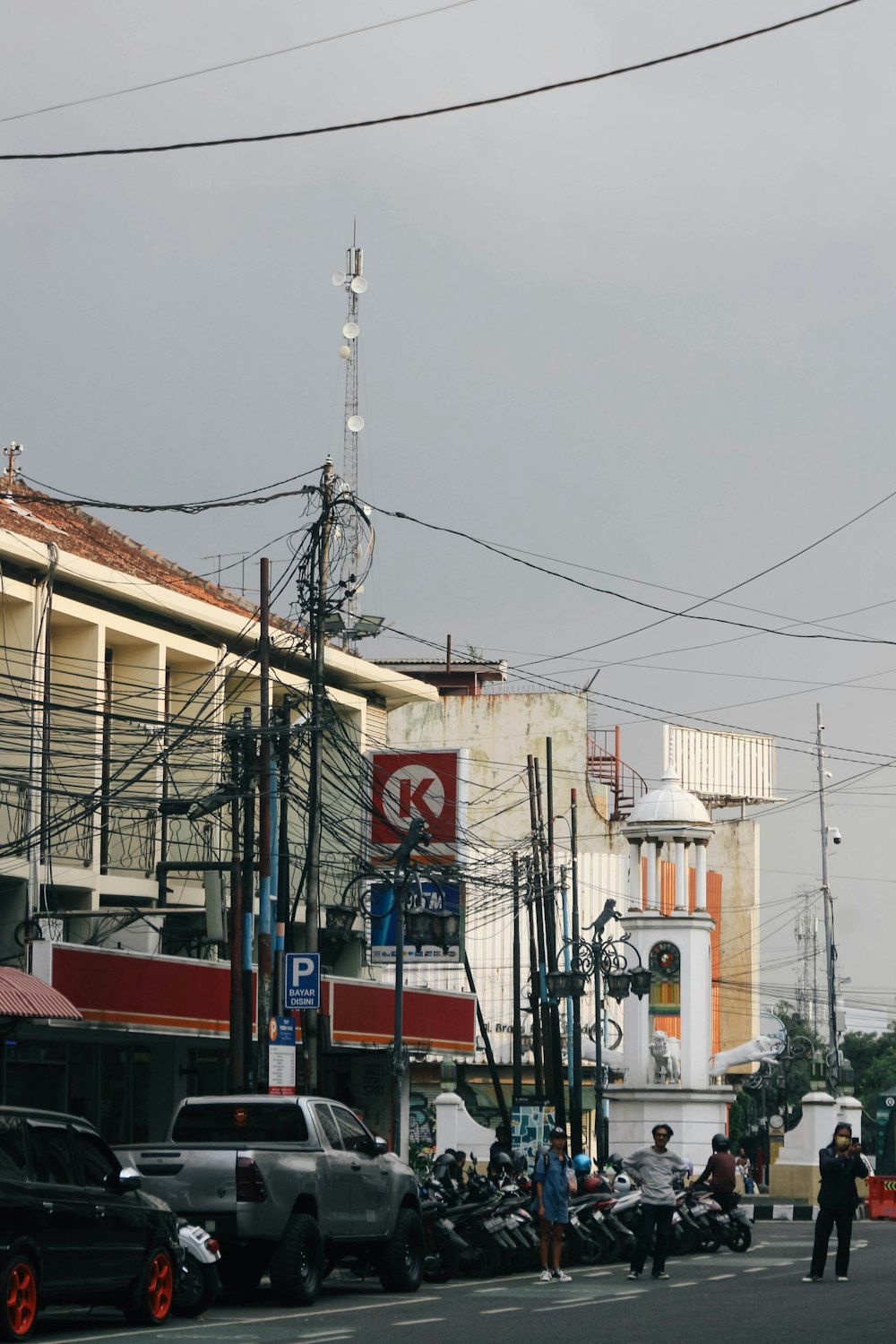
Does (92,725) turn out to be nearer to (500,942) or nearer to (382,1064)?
(382,1064)

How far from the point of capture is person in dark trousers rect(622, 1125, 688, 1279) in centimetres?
2086

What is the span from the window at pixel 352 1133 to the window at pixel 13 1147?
204 inches

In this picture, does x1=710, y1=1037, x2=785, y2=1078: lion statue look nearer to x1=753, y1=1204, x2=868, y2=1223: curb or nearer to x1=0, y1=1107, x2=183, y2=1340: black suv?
x1=753, y1=1204, x2=868, y2=1223: curb

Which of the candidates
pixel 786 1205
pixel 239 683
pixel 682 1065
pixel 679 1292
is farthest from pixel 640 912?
pixel 679 1292

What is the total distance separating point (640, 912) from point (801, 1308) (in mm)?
33361

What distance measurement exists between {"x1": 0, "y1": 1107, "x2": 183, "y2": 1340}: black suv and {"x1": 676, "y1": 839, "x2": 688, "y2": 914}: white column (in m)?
37.4

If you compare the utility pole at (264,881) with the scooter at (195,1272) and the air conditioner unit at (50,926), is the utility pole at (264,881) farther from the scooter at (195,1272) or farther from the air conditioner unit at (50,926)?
the scooter at (195,1272)

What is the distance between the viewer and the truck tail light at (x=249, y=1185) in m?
17.5

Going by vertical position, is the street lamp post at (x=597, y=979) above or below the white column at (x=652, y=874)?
below

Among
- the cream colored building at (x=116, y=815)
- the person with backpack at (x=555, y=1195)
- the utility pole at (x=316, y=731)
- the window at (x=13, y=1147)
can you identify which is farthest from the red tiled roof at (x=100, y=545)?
the window at (x=13, y=1147)

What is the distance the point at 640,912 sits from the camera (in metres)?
51.1

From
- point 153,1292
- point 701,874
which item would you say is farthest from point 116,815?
point 153,1292

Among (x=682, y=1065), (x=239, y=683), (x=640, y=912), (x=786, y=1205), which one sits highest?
(x=239, y=683)

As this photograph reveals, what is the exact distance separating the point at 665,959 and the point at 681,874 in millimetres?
8058
